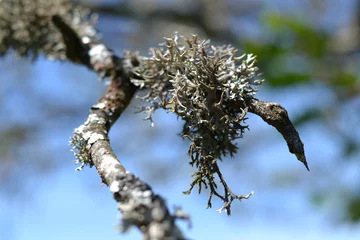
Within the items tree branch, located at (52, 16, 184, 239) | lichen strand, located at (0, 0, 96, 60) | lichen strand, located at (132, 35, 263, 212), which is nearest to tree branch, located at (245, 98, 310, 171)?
lichen strand, located at (132, 35, 263, 212)

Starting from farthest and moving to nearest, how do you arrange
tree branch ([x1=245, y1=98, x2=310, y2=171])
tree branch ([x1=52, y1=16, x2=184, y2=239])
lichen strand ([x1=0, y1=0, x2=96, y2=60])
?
lichen strand ([x1=0, y1=0, x2=96, y2=60])
tree branch ([x1=245, y1=98, x2=310, y2=171])
tree branch ([x1=52, y1=16, x2=184, y2=239])

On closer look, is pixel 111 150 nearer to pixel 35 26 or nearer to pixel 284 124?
pixel 284 124

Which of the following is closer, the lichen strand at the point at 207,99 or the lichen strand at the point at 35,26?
the lichen strand at the point at 207,99

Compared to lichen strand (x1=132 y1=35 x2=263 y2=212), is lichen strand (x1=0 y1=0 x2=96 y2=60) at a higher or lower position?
higher

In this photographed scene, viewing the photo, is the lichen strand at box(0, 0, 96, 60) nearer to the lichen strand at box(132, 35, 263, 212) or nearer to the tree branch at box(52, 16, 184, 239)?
the tree branch at box(52, 16, 184, 239)

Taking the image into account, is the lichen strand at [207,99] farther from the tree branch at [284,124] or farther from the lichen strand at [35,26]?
the lichen strand at [35,26]

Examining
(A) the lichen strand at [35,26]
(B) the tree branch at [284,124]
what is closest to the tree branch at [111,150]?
(A) the lichen strand at [35,26]

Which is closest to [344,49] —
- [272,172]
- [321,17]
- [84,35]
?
[321,17]

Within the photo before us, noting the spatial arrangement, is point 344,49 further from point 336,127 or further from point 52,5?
point 52,5

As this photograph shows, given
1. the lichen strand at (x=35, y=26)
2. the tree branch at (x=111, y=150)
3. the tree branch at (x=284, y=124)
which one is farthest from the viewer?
the lichen strand at (x=35, y=26)
